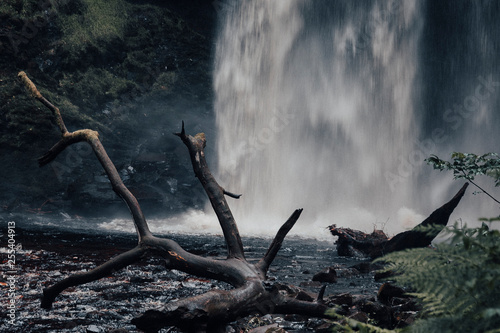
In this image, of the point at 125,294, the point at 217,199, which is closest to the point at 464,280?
the point at 217,199

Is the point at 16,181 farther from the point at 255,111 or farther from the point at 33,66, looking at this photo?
the point at 255,111

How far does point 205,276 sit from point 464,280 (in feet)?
9.89

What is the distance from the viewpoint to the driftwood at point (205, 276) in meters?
2.55

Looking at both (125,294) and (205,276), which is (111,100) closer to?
(125,294)

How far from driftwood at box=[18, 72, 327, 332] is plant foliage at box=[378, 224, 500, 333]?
1.92 meters

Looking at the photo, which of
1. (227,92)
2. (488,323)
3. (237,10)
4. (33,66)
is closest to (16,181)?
(33,66)

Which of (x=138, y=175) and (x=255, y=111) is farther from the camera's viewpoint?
(x=255, y=111)

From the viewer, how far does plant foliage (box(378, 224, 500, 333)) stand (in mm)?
961

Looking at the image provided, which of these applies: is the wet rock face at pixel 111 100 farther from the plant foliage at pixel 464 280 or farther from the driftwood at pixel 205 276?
the plant foliage at pixel 464 280

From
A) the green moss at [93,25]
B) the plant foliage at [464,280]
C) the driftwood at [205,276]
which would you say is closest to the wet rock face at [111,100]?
the green moss at [93,25]

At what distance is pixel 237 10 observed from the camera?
117ft

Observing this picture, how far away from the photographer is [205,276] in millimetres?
3623

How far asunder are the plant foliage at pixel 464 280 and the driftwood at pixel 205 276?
1922 millimetres

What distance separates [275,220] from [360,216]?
36.3 ft
